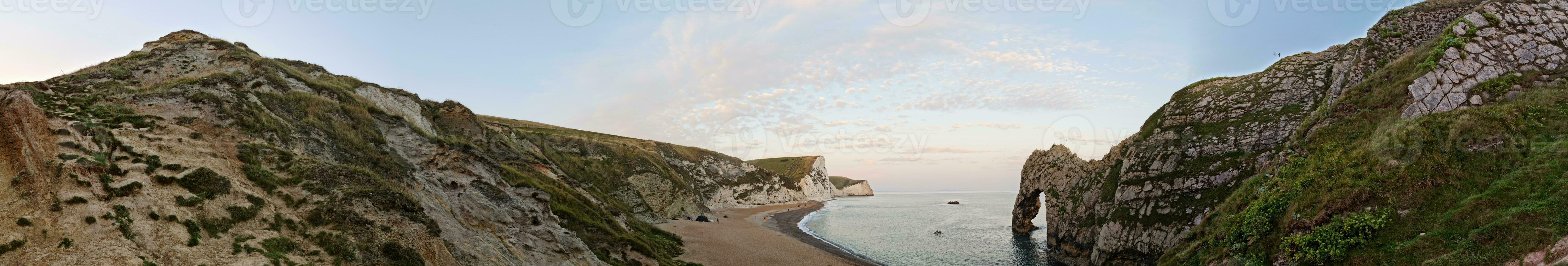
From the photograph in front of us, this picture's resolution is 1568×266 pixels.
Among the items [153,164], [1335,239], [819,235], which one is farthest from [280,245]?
Answer: [819,235]

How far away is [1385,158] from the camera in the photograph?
41.9 feet

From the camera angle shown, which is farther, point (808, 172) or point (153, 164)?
point (808, 172)

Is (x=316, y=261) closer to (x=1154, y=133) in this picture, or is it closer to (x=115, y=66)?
(x=115, y=66)

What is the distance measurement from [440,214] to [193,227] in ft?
18.4

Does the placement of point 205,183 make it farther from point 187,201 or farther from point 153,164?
point 153,164

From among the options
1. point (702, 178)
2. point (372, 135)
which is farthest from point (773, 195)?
point (372, 135)

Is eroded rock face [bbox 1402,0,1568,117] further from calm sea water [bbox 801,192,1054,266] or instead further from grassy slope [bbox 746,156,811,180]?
grassy slope [bbox 746,156,811,180]

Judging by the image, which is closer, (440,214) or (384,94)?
(440,214)

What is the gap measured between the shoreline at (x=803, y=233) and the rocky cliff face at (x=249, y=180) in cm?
1436

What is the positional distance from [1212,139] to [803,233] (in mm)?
38379

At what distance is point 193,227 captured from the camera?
11391mm

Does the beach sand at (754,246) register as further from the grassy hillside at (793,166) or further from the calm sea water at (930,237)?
the grassy hillside at (793,166)

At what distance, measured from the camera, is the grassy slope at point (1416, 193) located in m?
9.89

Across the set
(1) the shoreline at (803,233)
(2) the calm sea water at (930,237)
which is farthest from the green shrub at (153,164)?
(2) the calm sea water at (930,237)
